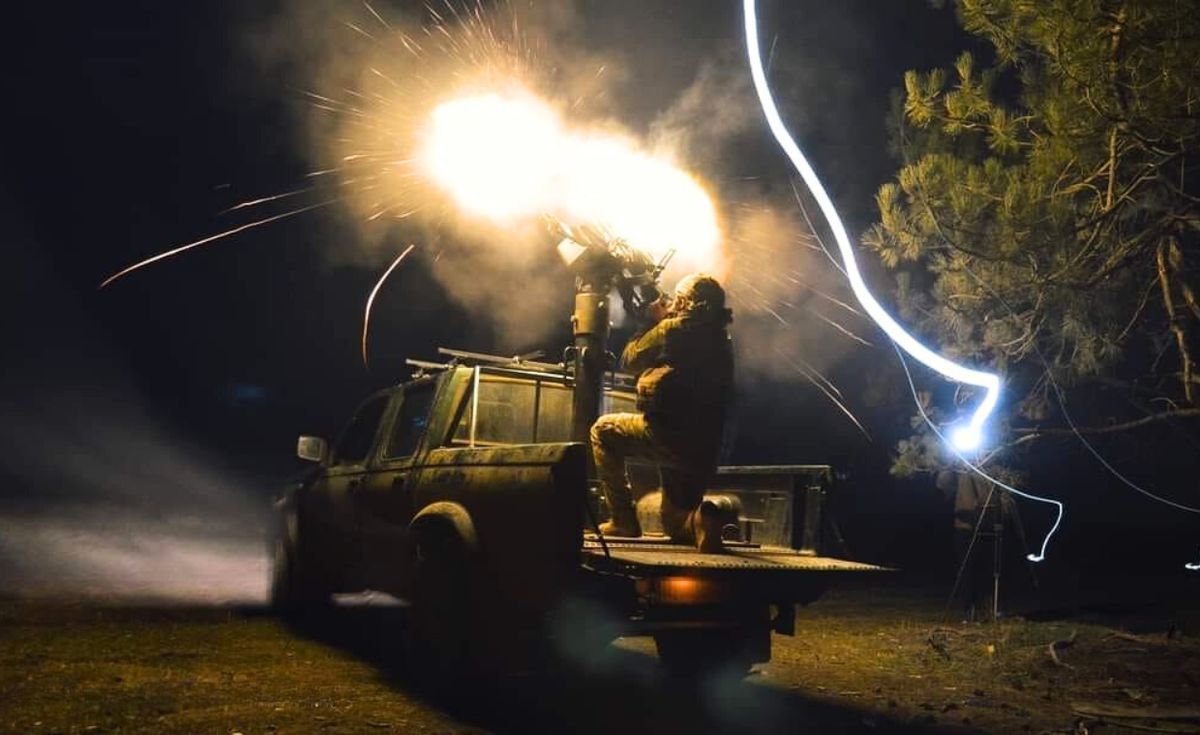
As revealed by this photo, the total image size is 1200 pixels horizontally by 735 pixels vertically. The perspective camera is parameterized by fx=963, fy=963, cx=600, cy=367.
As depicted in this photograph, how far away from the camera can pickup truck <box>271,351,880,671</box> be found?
4.84 m

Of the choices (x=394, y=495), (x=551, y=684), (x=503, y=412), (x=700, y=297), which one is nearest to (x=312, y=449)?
(x=394, y=495)

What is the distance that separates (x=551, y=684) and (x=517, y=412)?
195 centimetres

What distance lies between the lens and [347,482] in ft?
24.5

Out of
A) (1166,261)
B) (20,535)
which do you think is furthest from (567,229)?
(20,535)

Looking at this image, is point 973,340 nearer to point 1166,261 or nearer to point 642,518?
point 1166,261

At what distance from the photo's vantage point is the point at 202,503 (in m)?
20.7

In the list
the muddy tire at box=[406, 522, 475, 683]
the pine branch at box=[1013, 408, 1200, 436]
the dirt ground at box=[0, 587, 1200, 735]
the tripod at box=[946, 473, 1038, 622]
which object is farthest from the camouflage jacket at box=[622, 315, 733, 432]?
the tripod at box=[946, 473, 1038, 622]

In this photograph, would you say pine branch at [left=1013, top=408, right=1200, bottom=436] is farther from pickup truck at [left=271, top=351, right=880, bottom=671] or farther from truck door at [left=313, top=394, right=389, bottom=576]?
truck door at [left=313, top=394, right=389, bottom=576]

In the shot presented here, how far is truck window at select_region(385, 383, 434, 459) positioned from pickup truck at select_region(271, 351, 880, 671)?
14mm

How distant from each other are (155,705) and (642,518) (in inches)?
135

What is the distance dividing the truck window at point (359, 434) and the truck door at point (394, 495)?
68 cm

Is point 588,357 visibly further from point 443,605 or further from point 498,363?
point 443,605

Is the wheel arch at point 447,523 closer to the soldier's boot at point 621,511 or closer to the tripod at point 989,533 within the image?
the soldier's boot at point 621,511

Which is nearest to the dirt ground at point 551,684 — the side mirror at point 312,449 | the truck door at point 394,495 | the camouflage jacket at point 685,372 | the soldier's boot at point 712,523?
the truck door at point 394,495
